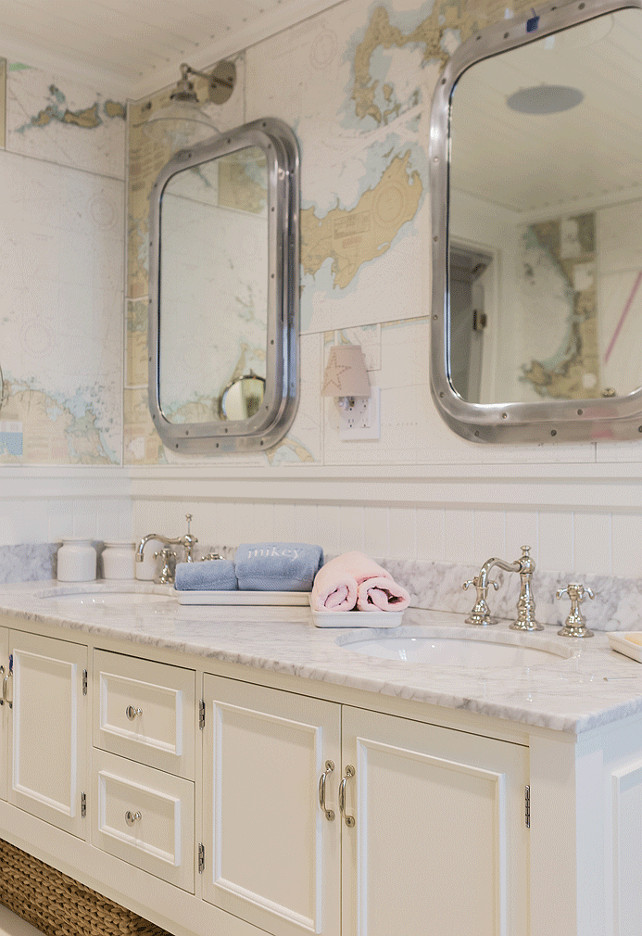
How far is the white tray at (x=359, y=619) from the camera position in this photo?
6.42ft

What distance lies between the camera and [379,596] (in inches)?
78.3

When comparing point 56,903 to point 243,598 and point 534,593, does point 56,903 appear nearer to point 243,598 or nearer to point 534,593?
point 243,598

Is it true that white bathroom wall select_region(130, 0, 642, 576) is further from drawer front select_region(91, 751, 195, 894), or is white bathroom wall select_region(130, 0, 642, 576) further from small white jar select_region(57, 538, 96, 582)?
drawer front select_region(91, 751, 195, 894)

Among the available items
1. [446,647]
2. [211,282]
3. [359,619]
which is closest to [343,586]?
[359,619]

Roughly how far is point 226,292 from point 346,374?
23.9 inches

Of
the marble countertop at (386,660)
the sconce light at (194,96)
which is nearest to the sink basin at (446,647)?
the marble countertop at (386,660)

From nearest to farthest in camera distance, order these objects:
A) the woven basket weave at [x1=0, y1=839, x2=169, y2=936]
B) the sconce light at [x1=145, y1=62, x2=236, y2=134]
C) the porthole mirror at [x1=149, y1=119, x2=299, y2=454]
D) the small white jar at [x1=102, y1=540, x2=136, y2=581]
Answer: the woven basket weave at [x1=0, y1=839, x2=169, y2=936], the porthole mirror at [x1=149, y1=119, x2=299, y2=454], the sconce light at [x1=145, y1=62, x2=236, y2=134], the small white jar at [x1=102, y1=540, x2=136, y2=581]

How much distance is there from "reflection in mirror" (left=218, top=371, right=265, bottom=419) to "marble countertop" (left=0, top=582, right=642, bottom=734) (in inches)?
22.8

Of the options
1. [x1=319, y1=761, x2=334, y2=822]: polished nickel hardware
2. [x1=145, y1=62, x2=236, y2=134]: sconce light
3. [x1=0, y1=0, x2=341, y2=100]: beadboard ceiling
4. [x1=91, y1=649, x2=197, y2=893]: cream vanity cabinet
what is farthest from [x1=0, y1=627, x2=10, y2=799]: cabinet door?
[x1=0, y1=0, x2=341, y2=100]: beadboard ceiling

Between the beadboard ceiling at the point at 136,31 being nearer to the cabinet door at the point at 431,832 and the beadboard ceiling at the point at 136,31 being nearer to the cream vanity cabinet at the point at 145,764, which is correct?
the cream vanity cabinet at the point at 145,764

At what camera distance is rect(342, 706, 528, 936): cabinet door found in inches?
50.6

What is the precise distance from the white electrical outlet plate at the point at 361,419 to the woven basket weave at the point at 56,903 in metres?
1.26

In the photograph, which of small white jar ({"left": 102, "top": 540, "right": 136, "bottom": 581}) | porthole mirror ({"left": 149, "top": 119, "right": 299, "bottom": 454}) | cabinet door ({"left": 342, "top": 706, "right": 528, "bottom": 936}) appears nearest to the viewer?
cabinet door ({"left": 342, "top": 706, "right": 528, "bottom": 936})

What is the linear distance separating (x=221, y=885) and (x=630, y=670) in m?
0.86
